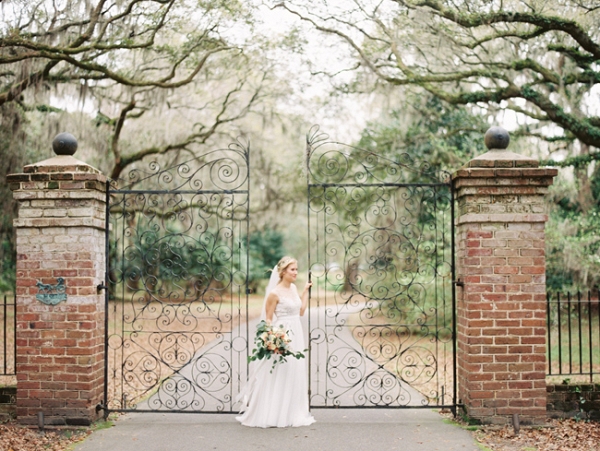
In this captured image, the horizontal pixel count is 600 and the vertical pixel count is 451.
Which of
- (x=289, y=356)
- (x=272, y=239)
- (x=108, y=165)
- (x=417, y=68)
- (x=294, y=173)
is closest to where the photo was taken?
(x=289, y=356)

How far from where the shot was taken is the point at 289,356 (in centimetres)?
645

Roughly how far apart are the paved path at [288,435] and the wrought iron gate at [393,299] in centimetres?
29

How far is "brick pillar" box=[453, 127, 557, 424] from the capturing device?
6.11 metres

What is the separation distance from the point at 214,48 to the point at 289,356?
839cm

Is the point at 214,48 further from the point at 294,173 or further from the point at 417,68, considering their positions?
the point at 294,173

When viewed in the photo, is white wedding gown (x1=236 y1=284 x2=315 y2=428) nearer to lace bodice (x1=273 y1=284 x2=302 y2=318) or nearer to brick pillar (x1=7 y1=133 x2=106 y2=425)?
lace bodice (x1=273 y1=284 x2=302 y2=318)

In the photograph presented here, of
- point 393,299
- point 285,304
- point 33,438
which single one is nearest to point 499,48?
point 393,299

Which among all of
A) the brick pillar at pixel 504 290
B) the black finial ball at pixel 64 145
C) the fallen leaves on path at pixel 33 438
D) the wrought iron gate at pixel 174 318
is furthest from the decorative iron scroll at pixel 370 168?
the fallen leaves on path at pixel 33 438

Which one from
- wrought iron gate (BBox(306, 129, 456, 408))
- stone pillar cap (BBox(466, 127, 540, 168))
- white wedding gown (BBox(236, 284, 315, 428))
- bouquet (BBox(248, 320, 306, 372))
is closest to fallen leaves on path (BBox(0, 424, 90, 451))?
white wedding gown (BBox(236, 284, 315, 428))

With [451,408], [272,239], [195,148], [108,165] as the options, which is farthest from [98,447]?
[272,239]

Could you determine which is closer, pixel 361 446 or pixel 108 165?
pixel 361 446

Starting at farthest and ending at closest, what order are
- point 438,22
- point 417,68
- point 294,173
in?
1. point 294,173
2. point 417,68
3. point 438,22

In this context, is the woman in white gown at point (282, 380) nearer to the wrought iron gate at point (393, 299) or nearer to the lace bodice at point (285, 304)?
the lace bodice at point (285, 304)

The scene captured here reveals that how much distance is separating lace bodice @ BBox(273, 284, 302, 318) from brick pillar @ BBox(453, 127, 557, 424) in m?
1.79
